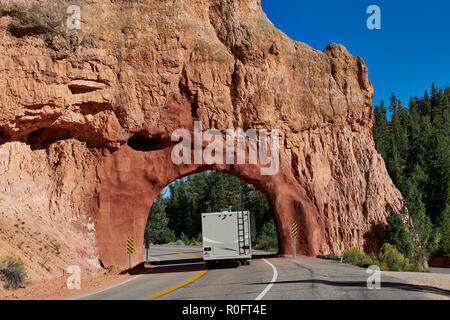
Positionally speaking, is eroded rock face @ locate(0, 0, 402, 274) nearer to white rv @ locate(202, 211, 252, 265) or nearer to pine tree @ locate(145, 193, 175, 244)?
white rv @ locate(202, 211, 252, 265)

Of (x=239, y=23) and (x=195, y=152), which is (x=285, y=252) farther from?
(x=239, y=23)

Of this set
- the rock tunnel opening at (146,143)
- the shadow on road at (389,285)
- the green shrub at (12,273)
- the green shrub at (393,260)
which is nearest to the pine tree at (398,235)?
the green shrub at (393,260)

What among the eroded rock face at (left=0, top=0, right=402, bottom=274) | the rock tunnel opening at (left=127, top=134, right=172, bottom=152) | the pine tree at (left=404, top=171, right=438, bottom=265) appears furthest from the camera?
the pine tree at (left=404, top=171, right=438, bottom=265)

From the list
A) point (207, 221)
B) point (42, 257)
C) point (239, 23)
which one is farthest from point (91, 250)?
point (239, 23)

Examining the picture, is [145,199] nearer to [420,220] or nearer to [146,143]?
[146,143]

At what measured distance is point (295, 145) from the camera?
30656 mm

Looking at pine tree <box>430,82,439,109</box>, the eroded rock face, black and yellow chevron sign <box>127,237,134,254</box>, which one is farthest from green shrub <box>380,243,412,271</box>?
pine tree <box>430,82,439,109</box>

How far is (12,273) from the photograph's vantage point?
15016 millimetres

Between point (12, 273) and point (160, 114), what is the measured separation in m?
13.9

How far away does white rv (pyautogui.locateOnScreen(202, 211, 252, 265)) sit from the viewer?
68.1 feet

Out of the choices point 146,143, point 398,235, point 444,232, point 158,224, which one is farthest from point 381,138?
point 146,143

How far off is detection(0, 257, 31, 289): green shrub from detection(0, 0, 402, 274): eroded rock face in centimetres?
281

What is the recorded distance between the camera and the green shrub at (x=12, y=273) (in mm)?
14781
